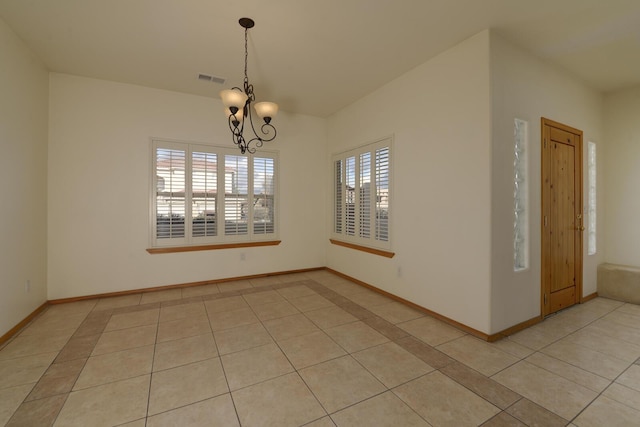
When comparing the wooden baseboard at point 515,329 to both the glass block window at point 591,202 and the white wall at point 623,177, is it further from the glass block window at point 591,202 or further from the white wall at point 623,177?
the white wall at point 623,177

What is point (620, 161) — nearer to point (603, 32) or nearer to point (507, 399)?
point (603, 32)

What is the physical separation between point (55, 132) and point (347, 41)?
12.9 feet

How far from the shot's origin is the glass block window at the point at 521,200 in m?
2.96

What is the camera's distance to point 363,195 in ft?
14.5

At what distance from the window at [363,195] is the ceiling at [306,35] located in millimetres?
1126

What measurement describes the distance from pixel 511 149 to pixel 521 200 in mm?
604

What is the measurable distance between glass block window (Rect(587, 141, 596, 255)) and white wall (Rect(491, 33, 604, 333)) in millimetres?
926

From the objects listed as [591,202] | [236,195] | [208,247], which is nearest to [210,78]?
[236,195]

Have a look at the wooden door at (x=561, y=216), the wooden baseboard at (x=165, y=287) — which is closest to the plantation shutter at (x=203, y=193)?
the wooden baseboard at (x=165, y=287)

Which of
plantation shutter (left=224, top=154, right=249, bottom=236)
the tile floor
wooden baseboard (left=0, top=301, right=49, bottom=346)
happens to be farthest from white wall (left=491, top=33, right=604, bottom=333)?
wooden baseboard (left=0, top=301, right=49, bottom=346)

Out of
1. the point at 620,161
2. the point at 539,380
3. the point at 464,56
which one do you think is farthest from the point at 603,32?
the point at 539,380

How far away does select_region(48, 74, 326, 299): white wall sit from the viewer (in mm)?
3619

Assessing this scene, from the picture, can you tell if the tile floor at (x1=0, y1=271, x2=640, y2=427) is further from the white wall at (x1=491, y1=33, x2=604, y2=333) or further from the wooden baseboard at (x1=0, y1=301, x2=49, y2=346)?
the white wall at (x1=491, y1=33, x2=604, y2=333)

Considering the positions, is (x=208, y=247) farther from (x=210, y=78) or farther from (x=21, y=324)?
(x=210, y=78)
